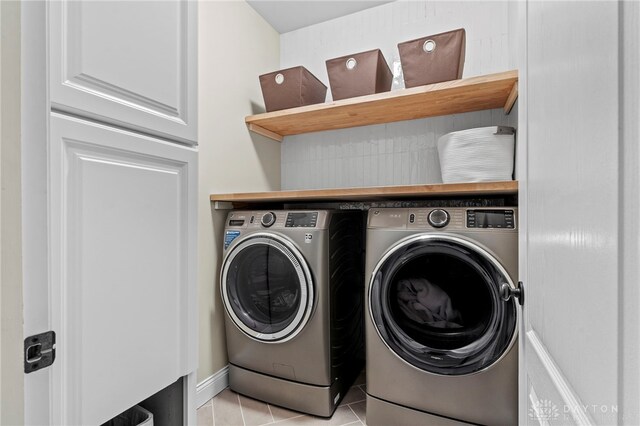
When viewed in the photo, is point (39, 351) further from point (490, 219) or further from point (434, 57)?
point (434, 57)

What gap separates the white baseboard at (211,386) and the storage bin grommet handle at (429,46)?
216 centimetres

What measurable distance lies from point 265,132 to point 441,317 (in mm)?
1706

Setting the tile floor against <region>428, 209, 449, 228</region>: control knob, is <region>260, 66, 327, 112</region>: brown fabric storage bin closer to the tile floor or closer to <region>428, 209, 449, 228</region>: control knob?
<region>428, 209, 449, 228</region>: control knob

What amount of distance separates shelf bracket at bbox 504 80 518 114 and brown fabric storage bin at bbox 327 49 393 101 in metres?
0.70

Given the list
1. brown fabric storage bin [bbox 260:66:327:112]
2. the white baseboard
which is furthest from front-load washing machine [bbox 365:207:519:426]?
brown fabric storage bin [bbox 260:66:327:112]

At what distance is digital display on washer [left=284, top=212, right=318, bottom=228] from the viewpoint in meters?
1.67

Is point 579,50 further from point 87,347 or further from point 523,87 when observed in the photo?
point 87,347

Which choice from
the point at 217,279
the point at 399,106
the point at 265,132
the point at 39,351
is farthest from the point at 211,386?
the point at 399,106

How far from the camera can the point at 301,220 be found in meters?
1.70

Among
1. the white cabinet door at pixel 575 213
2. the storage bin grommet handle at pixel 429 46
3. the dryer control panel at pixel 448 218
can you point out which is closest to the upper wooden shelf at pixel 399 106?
the storage bin grommet handle at pixel 429 46

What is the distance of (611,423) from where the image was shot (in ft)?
1.12

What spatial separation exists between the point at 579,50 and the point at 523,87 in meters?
0.43

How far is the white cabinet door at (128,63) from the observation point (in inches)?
25.1

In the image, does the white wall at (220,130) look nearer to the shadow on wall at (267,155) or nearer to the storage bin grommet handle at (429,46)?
the shadow on wall at (267,155)
